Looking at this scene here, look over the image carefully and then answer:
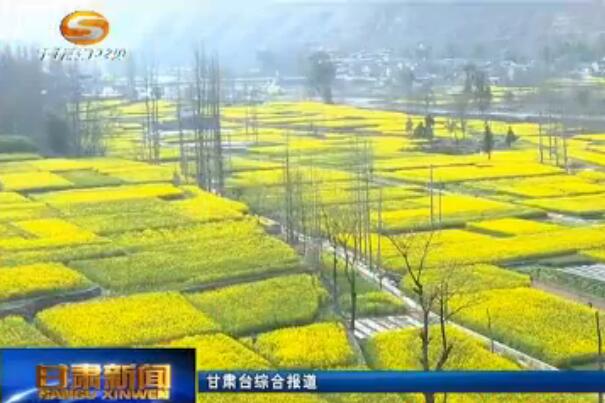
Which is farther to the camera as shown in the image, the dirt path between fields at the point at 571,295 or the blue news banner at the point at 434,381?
the dirt path between fields at the point at 571,295

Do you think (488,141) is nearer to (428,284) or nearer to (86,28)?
(428,284)

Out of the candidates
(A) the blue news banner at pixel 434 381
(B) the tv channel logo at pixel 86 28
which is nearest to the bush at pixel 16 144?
(B) the tv channel logo at pixel 86 28

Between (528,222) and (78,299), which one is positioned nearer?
(78,299)

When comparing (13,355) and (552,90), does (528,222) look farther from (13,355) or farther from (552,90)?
(13,355)

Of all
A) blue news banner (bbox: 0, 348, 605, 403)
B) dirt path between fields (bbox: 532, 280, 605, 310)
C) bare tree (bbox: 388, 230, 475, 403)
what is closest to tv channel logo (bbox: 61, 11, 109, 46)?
blue news banner (bbox: 0, 348, 605, 403)

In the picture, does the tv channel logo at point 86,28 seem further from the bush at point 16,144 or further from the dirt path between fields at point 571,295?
the dirt path between fields at point 571,295

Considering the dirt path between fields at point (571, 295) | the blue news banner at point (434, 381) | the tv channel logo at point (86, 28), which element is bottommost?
the blue news banner at point (434, 381)

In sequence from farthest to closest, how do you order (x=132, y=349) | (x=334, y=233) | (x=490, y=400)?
(x=334, y=233)
(x=490, y=400)
(x=132, y=349)

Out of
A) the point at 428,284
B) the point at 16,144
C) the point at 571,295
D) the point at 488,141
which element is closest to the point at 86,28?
the point at 16,144

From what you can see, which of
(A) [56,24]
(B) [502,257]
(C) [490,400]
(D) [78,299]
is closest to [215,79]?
(A) [56,24]
